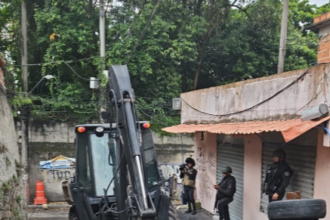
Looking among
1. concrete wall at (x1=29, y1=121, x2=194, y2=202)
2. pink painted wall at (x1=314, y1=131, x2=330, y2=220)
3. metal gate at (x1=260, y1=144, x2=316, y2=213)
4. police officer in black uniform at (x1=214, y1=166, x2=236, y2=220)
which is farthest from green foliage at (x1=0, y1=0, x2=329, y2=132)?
pink painted wall at (x1=314, y1=131, x2=330, y2=220)

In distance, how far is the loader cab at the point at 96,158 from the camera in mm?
5719

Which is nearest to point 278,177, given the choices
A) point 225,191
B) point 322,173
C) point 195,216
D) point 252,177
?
point 322,173

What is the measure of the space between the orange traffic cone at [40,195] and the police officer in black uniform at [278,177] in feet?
28.7

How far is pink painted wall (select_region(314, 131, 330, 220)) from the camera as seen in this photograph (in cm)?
561

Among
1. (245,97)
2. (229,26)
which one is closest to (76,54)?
Result: (229,26)

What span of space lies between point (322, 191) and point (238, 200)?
11.3ft

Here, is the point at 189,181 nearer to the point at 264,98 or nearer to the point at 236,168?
the point at 236,168

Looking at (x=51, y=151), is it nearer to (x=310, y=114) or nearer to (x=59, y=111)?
(x=59, y=111)

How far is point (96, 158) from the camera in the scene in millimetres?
5762

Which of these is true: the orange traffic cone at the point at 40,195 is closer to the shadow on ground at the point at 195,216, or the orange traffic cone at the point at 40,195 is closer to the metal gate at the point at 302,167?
the shadow on ground at the point at 195,216

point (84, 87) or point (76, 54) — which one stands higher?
point (76, 54)

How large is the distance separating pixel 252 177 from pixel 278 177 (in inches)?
64.0

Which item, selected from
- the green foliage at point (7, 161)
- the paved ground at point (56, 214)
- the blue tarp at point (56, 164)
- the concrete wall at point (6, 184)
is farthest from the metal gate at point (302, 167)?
the blue tarp at point (56, 164)

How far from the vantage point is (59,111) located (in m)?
13.8
